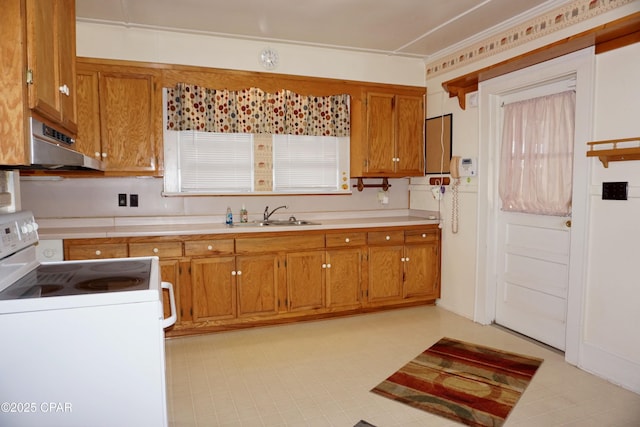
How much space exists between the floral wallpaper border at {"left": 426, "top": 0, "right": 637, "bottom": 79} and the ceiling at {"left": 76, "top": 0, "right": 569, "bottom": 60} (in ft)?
0.22

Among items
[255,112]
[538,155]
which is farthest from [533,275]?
[255,112]

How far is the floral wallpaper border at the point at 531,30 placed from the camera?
113 inches

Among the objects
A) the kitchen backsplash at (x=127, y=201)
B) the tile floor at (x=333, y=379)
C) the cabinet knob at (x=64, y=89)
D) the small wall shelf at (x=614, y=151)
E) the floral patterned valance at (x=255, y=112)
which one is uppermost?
the floral patterned valance at (x=255, y=112)

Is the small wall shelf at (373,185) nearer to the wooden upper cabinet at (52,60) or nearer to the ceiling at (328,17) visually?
the ceiling at (328,17)

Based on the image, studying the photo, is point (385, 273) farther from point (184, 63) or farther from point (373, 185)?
point (184, 63)

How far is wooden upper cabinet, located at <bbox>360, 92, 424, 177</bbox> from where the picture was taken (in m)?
4.30

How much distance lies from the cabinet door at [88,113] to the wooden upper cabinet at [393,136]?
2.39m

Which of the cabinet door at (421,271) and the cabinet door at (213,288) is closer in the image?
the cabinet door at (213,288)

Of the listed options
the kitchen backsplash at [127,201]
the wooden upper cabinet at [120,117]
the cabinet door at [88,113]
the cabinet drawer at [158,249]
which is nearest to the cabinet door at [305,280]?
the kitchen backsplash at [127,201]

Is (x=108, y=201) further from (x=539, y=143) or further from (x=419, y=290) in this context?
(x=539, y=143)

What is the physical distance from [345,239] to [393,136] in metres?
1.24

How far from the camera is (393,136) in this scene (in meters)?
Result: 4.39

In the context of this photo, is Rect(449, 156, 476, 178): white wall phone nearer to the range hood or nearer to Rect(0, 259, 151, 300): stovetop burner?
Rect(0, 259, 151, 300): stovetop burner

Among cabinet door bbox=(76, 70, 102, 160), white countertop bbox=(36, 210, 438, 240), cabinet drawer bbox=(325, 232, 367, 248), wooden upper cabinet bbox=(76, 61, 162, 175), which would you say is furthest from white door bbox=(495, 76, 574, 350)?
cabinet door bbox=(76, 70, 102, 160)
